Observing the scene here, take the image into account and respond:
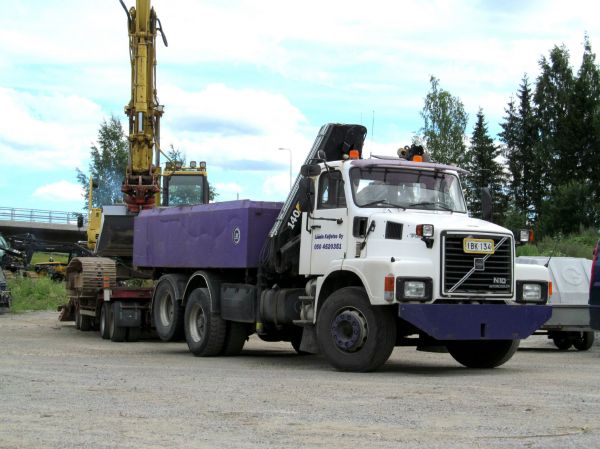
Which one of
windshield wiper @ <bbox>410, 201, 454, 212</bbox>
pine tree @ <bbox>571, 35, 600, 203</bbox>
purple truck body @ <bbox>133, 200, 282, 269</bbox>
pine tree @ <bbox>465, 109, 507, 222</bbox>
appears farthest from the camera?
pine tree @ <bbox>465, 109, 507, 222</bbox>

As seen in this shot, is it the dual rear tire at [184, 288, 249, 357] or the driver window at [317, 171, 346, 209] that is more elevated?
the driver window at [317, 171, 346, 209]

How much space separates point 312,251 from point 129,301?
7590 mm

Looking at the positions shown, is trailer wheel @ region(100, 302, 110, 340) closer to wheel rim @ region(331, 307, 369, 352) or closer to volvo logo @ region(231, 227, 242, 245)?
volvo logo @ region(231, 227, 242, 245)

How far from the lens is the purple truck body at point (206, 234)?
1636cm

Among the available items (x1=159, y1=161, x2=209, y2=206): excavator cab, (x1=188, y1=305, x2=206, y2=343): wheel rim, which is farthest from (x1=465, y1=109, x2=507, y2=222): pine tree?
(x1=188, y1=305, x2=206, y2=343): wheel rim

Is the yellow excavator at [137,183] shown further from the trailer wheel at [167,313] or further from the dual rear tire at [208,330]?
the dual rear tire at [208,330]

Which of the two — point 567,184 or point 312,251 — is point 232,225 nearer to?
point 312,251

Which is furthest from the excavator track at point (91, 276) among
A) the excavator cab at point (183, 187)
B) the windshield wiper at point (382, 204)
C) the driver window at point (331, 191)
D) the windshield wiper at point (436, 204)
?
the windshield wiper at point (436, 204)

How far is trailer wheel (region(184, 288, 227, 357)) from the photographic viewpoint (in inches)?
674

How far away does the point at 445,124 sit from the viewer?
2667 inches

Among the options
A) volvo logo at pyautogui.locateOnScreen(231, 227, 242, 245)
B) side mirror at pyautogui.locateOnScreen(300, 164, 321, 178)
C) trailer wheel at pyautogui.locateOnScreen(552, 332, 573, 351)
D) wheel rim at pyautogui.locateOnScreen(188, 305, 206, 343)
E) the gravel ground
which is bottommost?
the gravel ground

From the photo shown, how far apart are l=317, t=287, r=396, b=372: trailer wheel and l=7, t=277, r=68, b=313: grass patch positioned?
22.3 metres

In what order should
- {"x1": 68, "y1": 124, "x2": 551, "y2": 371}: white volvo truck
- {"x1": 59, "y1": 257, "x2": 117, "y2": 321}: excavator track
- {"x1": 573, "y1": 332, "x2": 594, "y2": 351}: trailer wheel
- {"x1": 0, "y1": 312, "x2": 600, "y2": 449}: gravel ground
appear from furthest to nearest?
{"x1": 59, "y1": 257, "x2": 117, "y2": 321}: excavator track → {"x1": 573, "y1": 332, "x2": 594, "y2": 351}: trailer wheel → {"x1": 68, "y1": 124, "x2": 551, "y2": 371}: white volvo truck → {"x1": 0, "y1": 312, "x2": 600, "y2": 449}: gravel ground

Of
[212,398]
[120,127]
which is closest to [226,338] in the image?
[212,398]
